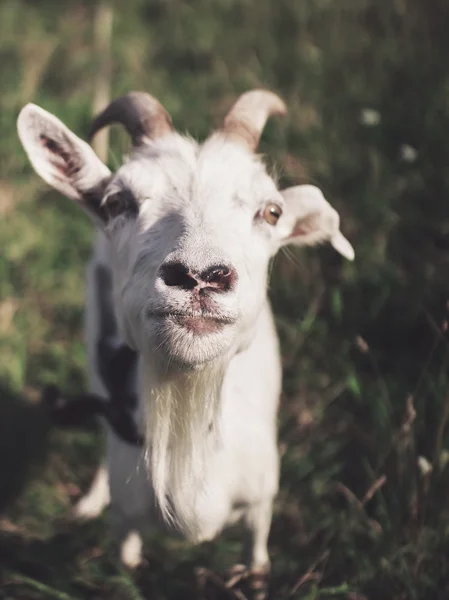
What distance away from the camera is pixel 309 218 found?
2695mm

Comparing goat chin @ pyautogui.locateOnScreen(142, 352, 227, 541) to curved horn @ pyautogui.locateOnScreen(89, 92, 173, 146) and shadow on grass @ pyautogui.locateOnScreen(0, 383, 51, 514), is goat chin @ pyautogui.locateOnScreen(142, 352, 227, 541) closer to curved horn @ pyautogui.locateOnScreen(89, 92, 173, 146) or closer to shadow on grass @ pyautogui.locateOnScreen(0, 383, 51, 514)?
curved horn @ pyautogui.locateOnScreen(89, 92, 173, 146)

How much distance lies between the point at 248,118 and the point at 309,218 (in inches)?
17.4

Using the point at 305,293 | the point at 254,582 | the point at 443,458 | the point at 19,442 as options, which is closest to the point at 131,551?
the point at 254,582

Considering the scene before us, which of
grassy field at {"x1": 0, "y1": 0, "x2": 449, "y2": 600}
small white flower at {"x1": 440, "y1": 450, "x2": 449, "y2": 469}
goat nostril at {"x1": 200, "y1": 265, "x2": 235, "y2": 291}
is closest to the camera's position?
goat nostril at {"x1": 200, "y1": 265, "x2": 235, "y2": 291}

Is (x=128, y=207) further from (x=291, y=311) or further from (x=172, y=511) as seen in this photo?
(x=291, y=311)

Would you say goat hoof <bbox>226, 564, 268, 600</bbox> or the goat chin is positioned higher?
the goat chin

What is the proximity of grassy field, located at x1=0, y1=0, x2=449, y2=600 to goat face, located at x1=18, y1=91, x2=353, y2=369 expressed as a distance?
326 mm

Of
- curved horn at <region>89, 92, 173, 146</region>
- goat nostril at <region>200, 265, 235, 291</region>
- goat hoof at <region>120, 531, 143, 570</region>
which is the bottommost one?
goat hoof at <region>120, 531, 143, 570</region>

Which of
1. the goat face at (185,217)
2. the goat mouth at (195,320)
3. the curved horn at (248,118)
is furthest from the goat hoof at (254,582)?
the curved horn at (248,118)

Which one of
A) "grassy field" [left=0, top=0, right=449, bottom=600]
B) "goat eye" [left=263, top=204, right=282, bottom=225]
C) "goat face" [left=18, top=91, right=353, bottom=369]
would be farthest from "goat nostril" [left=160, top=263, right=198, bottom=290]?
"grassy field" [left=0, top=0, right=449, bottom=600]

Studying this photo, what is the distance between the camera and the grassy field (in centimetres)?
287

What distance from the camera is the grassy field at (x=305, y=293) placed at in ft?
9.42

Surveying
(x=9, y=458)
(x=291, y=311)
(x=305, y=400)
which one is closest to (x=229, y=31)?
(x=291, y=311)

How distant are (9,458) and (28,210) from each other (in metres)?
1.94
